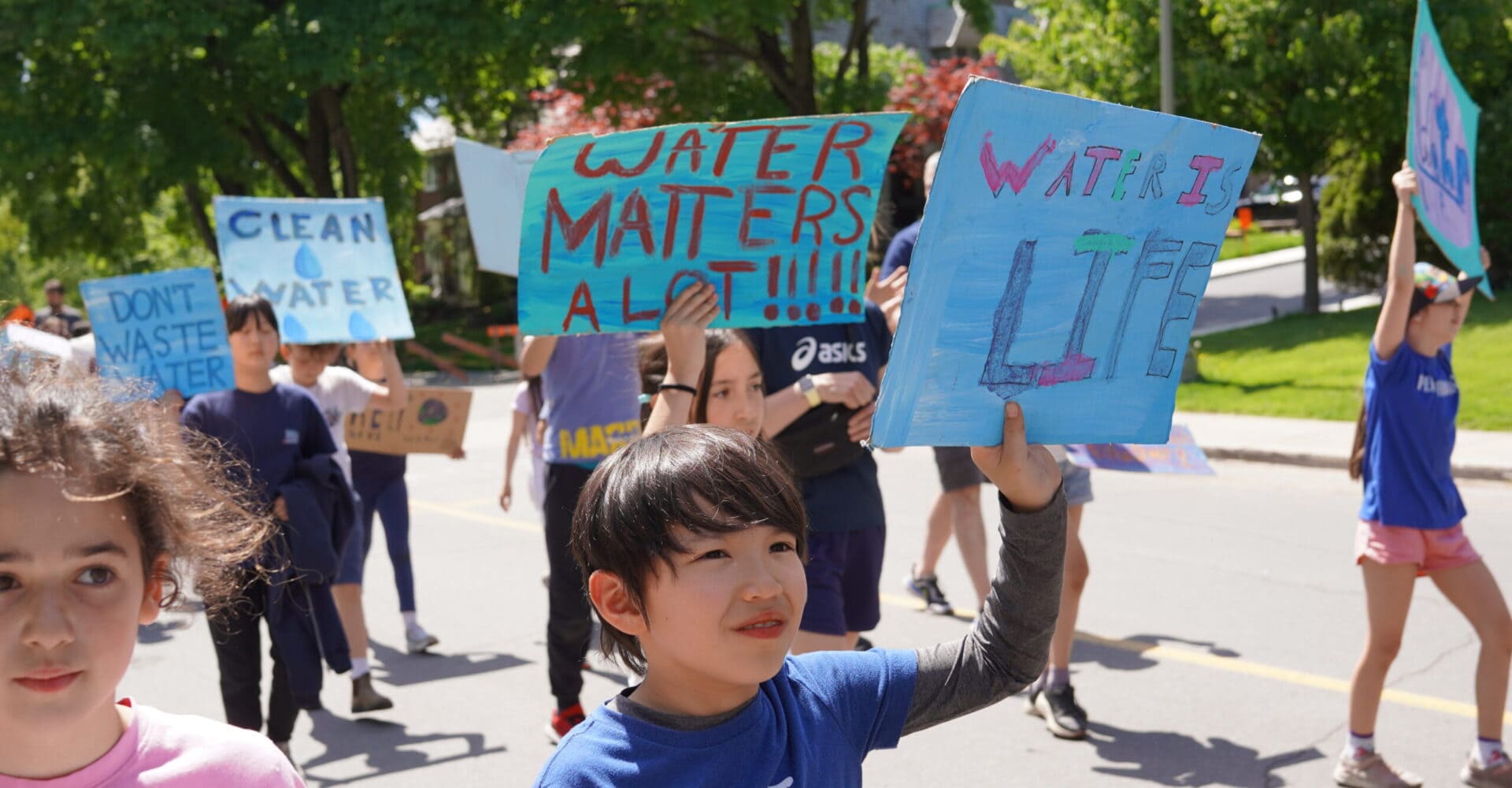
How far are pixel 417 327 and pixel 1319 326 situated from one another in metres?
24.1

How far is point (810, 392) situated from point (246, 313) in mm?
2171

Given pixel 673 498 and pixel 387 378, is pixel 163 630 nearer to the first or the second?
pixel 387 378

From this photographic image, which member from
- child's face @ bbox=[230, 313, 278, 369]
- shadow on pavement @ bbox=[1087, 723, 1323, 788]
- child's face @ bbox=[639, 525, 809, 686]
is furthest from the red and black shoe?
child's face @ bbox=[639, 525, 809, 686]

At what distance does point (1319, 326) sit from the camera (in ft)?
69.1

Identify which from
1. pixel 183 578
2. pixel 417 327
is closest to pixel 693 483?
pixel 183 578

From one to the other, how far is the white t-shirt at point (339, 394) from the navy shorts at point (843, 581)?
2596 millimetres

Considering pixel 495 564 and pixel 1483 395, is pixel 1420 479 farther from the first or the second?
pixel 1483 395

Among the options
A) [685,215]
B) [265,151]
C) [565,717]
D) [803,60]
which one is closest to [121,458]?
[685,215]

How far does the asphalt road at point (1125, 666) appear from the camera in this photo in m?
5.32

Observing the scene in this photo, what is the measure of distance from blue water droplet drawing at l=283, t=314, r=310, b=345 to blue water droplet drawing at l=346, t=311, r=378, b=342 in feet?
0.72

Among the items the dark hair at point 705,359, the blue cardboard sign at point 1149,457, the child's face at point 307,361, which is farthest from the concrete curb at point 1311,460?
the dark hair at point 705,359

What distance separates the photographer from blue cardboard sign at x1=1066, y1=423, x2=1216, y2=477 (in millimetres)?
5879

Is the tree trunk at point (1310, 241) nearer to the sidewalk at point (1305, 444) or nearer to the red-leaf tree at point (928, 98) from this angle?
the red-leaf tree at point (928, 98)

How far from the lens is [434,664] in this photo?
7117 mm
